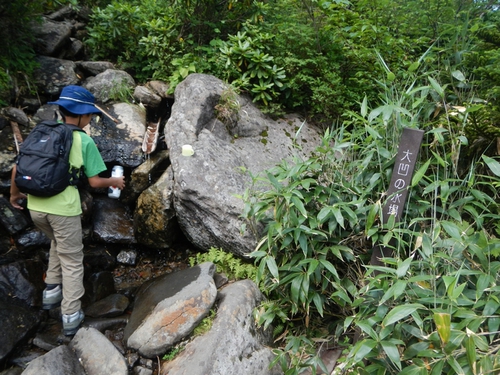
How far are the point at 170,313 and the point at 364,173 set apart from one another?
2524 millimetres

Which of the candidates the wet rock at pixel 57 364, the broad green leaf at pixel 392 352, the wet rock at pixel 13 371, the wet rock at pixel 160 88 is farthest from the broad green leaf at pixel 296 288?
the wet rock at pixel 160 88

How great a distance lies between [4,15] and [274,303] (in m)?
6.63

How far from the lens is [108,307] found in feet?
15.6

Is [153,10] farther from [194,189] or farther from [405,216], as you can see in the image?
[405,216]

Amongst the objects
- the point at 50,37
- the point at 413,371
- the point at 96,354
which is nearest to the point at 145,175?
the point at 96,354

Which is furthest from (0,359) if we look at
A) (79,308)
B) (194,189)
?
(194,189)

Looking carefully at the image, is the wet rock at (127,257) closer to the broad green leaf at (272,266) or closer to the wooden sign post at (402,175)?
the broad green leaf at (272,266)

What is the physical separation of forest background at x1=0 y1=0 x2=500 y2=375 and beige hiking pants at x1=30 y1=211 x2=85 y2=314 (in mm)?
2067

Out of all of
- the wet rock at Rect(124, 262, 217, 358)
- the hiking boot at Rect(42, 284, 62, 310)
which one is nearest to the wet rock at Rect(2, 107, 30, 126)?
the hiking boot at Rect(42, 284, 62, 310)

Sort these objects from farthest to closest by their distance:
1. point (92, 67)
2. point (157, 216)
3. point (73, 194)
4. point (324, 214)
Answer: point (92, 67) < point (157, 216) < point (73, 194) < point (324, 214)

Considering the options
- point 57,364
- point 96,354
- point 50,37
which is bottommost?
point 96,354

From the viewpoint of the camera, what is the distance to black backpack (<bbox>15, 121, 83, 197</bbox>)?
384cm

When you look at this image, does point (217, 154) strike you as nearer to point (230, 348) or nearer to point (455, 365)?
point (230, 348)

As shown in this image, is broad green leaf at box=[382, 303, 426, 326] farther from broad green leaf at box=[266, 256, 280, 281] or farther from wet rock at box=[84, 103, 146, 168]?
wet rock at box=[84, 103, 146, 168]
